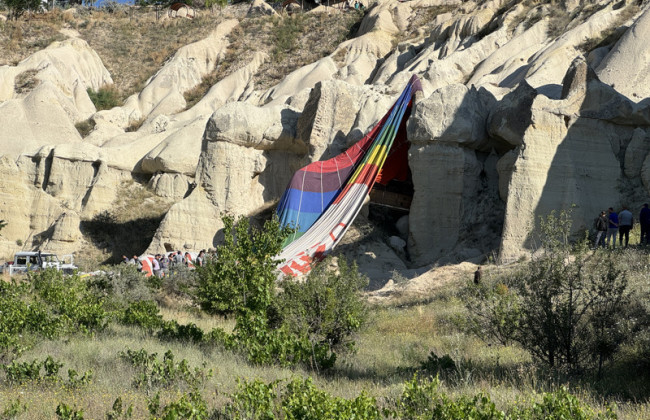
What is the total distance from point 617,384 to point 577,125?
1131 centimetres

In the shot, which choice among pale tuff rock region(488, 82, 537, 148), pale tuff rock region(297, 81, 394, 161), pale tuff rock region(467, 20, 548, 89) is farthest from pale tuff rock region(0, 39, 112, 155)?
pale tuff rock region(488, 82, 537, 148)

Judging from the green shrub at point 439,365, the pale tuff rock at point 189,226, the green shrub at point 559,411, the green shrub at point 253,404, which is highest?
the green shrub at point 559,411

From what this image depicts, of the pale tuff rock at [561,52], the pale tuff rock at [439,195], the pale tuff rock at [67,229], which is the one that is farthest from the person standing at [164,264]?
the pale tuff rock at [561,52]

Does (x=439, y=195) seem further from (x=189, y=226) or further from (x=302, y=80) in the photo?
(x=302, y=80)

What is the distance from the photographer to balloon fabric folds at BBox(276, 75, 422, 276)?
67.2ft

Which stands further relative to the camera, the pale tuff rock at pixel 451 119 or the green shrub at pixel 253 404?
the pale tuff rock at pixel 451 119

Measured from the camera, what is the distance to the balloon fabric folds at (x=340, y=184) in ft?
67.2

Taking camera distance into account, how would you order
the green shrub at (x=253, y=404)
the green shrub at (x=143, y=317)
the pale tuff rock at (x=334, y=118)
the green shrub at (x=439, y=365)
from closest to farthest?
the green shrub at (x=253, y=404) → the green shrub at (x=439, y=365) → the green shrub at (x=143, y=317) → the pale tuff rock at (x=334, y=118)

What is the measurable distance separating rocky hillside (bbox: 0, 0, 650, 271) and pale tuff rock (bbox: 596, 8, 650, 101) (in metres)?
0.05

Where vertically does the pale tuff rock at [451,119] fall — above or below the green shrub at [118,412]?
above

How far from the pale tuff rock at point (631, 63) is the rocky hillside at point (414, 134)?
0.18ft

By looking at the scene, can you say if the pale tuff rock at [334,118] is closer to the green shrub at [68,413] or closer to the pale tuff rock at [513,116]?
the pale tuff rock at [513,116]

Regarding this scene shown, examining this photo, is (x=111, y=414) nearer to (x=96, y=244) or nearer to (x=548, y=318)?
(x=548, y=318)

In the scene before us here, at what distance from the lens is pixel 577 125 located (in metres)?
18.3
